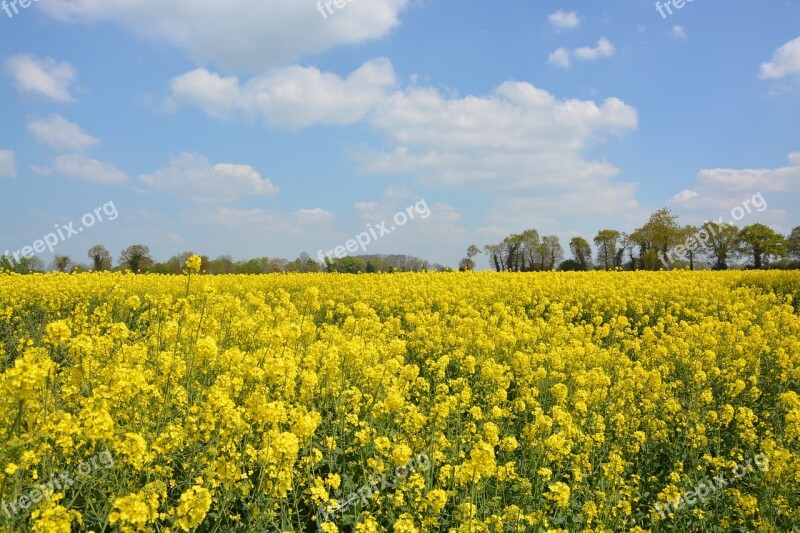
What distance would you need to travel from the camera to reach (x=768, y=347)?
8.98m

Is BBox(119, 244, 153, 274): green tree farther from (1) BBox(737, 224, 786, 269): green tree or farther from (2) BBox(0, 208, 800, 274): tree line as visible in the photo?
(1) BBox(737, 224, 786, 269): green tree

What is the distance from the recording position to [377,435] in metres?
5.11

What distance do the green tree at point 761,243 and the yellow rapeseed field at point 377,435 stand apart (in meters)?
40.6

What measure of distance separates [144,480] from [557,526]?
3294 mm

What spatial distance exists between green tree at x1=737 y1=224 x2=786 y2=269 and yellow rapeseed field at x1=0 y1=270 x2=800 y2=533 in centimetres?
4059

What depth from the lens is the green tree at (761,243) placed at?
4322 centimetres

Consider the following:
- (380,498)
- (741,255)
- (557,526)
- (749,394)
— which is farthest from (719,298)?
(741,255)

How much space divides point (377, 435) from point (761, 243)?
160 ft

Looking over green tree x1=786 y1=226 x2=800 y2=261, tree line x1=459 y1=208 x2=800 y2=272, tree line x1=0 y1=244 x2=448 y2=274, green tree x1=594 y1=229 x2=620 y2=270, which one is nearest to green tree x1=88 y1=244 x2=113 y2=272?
tree line x1=0 y1=244 x2=448 y2=274

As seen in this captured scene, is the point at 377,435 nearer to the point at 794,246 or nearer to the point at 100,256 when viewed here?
the point at 100,256

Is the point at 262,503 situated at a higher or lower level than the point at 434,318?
lower

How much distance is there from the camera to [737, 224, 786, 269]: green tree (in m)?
43.2

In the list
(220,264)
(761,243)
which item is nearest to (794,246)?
(761,243)

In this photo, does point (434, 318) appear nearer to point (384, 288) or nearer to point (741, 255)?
point (384, 288)
